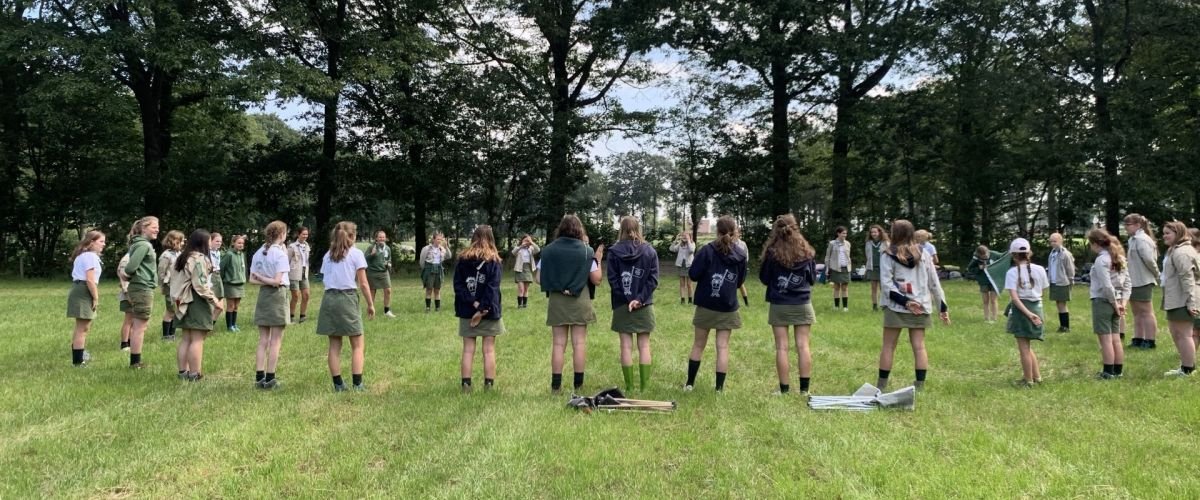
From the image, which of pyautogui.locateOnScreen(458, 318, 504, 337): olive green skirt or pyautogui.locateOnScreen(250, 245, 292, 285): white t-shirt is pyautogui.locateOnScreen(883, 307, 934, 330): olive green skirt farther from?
pyautogui.locateOnScreen(250, 245, 292, 285): white t-shirt

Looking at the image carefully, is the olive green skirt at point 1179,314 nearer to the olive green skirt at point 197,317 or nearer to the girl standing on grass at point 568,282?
the girl standing on grass at point 568,282

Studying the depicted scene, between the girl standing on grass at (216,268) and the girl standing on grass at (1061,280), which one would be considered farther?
the girl standing on grass at (1061,280)

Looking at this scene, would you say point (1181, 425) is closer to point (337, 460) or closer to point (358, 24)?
point (337, 460)

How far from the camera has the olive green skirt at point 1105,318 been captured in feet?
23.4

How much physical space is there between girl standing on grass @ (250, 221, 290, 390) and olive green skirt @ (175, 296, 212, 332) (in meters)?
0.71

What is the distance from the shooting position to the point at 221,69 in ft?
72.6

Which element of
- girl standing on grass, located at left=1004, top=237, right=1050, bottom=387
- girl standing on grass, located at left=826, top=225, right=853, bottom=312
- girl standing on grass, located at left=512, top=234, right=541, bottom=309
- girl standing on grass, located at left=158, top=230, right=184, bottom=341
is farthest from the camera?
girl standing on grass, located at left=512, top=234, right=541, bottom=309

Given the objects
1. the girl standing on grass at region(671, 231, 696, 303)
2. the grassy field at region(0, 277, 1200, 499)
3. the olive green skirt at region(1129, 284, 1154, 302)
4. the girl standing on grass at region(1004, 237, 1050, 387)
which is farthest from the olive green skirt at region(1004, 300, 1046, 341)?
the girl standing on grass at region(671, 231, 696, 303)

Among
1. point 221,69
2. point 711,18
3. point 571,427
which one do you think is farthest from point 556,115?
point 571,427

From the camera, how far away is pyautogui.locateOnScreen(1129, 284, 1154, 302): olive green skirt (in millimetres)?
7998

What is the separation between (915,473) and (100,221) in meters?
29.5

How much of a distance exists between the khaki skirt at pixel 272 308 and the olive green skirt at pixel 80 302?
2975 mm

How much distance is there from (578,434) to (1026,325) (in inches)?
197

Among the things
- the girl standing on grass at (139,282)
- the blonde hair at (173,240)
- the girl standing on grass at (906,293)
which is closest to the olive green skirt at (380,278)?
the blonde hair at (173,240)
